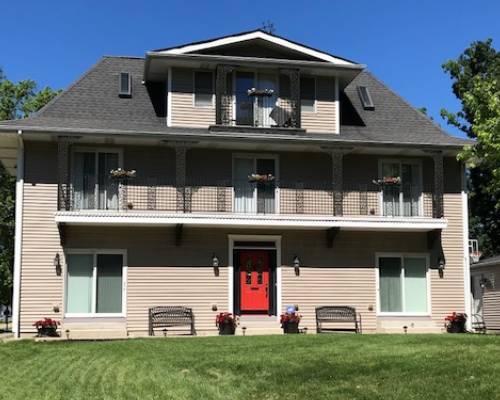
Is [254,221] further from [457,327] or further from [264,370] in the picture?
[264,370]

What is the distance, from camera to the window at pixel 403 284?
21531 millimetres

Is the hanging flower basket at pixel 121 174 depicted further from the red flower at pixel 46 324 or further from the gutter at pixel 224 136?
the red flower at pixel 46 324

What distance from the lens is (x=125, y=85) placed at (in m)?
22.7

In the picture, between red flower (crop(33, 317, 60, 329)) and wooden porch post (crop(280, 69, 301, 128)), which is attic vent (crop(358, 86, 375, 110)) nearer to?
wooden porch post (crop(280, 69, 301, 128))

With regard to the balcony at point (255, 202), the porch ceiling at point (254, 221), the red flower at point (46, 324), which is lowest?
the red flower at point (46, 324)

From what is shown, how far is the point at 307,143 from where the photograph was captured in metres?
20.6

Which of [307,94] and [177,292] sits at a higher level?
[307,94]

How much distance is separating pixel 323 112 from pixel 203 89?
3617mm

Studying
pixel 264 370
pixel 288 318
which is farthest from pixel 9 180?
pixel 264 370

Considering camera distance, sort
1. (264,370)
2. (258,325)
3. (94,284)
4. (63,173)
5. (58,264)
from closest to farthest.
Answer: (264,370) → (63,173) → (58,264) → (94,284) → (258,325)

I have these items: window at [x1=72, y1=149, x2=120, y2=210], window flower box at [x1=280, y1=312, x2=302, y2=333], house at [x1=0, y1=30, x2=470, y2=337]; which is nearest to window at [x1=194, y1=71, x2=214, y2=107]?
house at [x1=0, y1=30, x2=470, y2=337]

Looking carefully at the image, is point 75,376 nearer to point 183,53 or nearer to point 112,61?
point 183,53

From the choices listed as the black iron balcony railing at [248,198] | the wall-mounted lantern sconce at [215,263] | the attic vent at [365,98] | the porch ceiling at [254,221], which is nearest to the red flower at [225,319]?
the wall-mounted lantern sconce at [215,263]

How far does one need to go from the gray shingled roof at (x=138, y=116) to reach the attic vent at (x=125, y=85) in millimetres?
Result: 165
